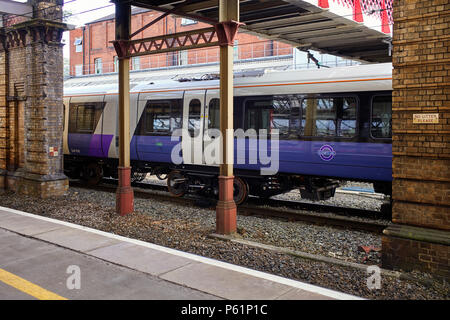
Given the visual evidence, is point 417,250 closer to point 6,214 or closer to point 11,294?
point 11,294

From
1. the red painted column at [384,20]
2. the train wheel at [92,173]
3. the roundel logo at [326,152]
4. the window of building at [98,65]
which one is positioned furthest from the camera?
the window of building at [98,65]

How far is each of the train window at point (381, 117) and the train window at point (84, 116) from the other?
28.1 ft

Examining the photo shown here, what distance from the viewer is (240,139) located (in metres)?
10.6

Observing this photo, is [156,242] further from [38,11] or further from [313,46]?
[313,46]

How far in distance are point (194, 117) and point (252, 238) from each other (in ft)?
15.3

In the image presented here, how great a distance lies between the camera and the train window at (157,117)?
39.1 ft

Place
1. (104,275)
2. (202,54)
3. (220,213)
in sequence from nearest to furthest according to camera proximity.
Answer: (104,275)
(220,213)
(202,54)

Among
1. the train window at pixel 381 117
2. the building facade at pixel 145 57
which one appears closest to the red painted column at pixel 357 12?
the train window at pixel 381 117

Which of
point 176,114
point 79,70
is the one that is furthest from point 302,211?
point 79,70

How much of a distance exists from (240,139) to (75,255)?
5345 millimetres

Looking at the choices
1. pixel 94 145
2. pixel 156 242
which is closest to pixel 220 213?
pixel 156 242

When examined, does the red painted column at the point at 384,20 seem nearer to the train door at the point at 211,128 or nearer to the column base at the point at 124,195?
the train door at the point at 211,128
